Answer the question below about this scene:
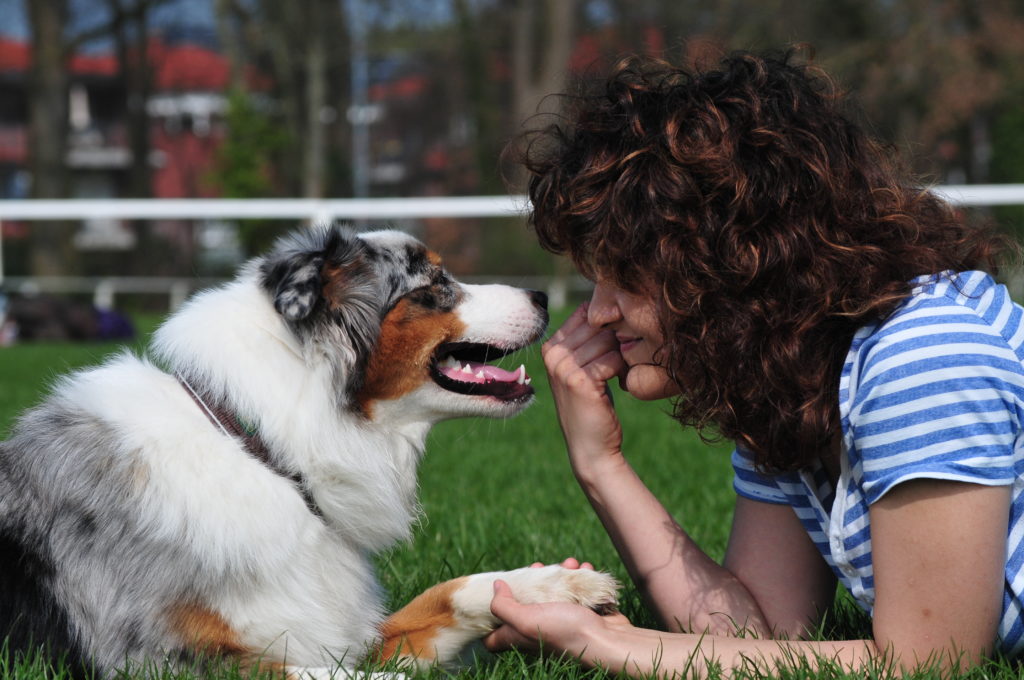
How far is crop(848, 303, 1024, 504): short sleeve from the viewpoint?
2291 millimetres

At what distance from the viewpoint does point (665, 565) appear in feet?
10.4

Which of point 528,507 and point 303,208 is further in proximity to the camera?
point 303,208

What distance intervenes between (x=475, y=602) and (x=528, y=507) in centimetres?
205

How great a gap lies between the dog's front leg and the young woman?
0.08 meters

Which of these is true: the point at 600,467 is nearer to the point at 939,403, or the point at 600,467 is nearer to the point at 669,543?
the point at 669,543

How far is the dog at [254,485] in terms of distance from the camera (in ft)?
9.30

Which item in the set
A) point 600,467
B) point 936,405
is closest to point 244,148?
point 600,467

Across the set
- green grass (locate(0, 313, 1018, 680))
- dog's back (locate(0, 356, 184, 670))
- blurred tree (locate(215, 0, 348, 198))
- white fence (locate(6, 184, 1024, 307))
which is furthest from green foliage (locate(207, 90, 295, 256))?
dog's back (locate(0, 356, 184, 670))

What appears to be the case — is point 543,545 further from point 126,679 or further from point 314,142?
point 314,142

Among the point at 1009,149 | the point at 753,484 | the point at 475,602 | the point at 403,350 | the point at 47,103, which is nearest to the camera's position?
the point at 475,602

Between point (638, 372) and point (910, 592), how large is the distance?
0.84 meters

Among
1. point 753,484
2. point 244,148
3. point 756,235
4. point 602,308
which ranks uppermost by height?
point 756,235

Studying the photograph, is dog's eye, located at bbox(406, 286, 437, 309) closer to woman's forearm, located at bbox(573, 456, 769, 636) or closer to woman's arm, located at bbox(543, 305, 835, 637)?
woman's arm, located at bbox(543, 305, 835, 637)

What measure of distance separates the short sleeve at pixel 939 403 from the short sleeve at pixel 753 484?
2.23ft
